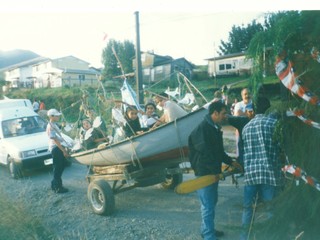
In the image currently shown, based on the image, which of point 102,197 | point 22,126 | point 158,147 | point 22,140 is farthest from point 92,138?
point 22,126

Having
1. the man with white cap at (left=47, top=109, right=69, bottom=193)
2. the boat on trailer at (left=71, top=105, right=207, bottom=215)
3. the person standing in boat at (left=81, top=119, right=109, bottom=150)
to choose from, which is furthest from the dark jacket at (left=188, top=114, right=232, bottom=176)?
the man with white cap at (left=47, top=109, right=69, bottom=193)

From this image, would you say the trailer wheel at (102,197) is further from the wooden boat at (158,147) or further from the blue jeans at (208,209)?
the blue jeans at (208,209)

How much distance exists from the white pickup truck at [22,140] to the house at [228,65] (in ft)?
15.6

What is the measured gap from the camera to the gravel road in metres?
4.70

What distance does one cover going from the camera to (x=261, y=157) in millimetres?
3648

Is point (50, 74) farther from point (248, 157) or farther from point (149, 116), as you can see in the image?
point (248, 157)

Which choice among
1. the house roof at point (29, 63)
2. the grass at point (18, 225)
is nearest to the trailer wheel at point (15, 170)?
the house roof at point (29, 63)

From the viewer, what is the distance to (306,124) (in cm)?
305

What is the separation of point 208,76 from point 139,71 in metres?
1.71

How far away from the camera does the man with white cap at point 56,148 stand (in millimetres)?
6715

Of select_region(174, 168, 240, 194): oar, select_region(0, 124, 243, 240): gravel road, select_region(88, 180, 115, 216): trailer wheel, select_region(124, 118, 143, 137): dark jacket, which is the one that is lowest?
select_region(0, 124, 243, 240): gravel road

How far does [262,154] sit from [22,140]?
7292 millimetres

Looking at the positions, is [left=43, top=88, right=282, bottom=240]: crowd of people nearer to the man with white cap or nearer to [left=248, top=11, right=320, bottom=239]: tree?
[left=248, top=11, right=320, bottom=239]: tree

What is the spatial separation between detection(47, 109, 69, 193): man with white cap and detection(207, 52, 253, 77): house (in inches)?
132
